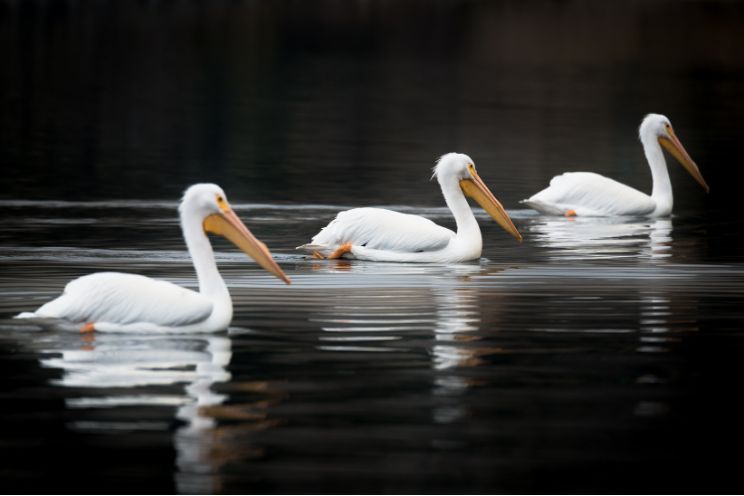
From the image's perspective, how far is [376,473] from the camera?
7.39 metres

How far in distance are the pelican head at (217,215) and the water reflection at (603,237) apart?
4.68 metres

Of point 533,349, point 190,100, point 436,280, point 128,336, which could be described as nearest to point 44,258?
point 436,280

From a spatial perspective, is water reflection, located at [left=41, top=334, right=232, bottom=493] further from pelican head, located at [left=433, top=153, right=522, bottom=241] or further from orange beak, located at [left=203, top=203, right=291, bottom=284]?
pelican head, located at [left=433, top=153, right=522, bottom=241]

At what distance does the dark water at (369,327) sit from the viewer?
7.64 metres

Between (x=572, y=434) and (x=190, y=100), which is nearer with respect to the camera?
(x=572, y=434)

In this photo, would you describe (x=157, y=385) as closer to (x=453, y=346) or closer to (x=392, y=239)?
(x=453, y=346)

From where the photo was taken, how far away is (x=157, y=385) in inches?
350

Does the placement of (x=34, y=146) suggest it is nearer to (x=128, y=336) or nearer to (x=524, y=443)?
(x=128, y=336)

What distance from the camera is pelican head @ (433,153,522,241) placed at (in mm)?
14969

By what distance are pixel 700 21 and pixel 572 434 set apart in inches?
3682

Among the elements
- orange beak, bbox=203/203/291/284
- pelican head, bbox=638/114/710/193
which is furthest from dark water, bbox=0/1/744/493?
pelican head, bbox=638/114/710/193

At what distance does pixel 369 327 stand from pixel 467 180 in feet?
14.9

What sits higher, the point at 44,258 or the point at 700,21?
the point at 700,21

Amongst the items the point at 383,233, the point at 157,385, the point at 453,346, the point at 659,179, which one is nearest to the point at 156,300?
the point at 157,385
